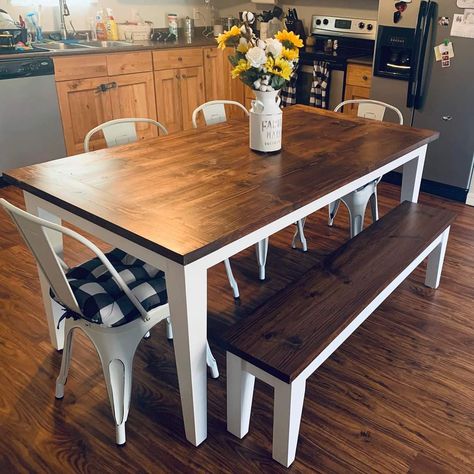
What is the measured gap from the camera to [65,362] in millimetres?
1771

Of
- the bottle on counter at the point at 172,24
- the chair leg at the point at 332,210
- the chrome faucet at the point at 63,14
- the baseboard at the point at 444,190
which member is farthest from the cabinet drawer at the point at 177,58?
the baseboard at the point at 444,190

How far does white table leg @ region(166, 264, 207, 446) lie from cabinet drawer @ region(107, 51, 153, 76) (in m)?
2.99

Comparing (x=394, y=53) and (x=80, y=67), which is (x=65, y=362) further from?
(x=394, y=53)

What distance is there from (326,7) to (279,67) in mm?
3110

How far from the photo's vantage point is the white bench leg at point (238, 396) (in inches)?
61.4

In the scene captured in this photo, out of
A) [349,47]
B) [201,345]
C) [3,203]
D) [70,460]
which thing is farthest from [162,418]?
[349,47]

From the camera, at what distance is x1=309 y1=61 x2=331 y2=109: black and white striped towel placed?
4.06 meters

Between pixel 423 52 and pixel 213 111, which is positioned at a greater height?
pixel 423 52

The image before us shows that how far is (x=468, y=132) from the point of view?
3.37 m

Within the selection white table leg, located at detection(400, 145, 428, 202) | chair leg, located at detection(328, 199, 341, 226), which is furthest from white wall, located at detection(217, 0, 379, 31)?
white table leg, located at detection(400, 145, 428, 202)

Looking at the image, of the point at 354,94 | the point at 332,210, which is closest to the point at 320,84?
the point at 354,94

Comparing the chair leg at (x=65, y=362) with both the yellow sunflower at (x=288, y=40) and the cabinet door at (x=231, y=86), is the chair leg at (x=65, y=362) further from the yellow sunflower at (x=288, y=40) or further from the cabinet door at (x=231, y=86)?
the cabinet door at (x=231, y=86)

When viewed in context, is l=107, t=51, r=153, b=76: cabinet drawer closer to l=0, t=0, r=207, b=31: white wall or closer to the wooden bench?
l=0, t=0, r=207, b=31: white wall

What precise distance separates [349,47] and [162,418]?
365 centimetres
